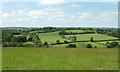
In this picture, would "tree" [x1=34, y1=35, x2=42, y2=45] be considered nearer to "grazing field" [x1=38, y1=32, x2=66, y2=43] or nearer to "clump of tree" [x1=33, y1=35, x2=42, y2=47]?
"clump of tree" [x1=33, y1=35, x2=42, y2=47]

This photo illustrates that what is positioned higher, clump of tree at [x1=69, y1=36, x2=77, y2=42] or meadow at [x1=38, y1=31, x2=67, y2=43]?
meadow at [x1=38, y1=31, x2=67, y2=43]

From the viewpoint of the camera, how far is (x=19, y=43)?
22.6m

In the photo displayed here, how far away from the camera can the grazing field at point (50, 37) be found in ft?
91.5

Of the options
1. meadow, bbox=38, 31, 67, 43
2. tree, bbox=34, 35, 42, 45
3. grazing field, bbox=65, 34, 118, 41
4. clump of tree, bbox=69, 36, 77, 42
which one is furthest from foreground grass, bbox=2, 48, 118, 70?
grazing field, bbox=65, 34, 118, 41

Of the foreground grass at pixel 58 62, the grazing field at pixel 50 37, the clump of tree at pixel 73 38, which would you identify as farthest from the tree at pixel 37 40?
the foreground grass at pixel 58 62

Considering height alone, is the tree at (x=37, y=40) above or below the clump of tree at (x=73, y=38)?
above

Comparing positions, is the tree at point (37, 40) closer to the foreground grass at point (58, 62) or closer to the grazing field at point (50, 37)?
the grazing field at point (50, 37)

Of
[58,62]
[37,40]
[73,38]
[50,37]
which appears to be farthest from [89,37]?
[58,62]

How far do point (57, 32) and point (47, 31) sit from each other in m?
3.03

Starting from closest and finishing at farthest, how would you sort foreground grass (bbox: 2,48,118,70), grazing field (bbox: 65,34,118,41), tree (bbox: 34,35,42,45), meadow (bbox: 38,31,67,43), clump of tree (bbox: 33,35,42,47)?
1. foreground grass (bbox: 2,48,118,70)
2. clump of tree (bbox: 33,35,42,47)
3. tree (bbox: 34,35,42,45)
4. meadow (bbox: 38,31,67,43)
5. grazing field (bbox: 65,34,118,41)

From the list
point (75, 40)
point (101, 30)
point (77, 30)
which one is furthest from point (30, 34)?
point (101, 30)

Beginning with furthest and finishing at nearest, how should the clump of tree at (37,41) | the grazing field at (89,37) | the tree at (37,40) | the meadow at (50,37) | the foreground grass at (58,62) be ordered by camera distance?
the grazing field at (89,37)
the meadow at (50,37)
the tree at (37,40)
the clump of tree at (37,41)
the foreground grass at (58,62)

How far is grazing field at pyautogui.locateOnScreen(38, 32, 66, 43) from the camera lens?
27.9 meters

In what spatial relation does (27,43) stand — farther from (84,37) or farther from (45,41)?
(84,37)
